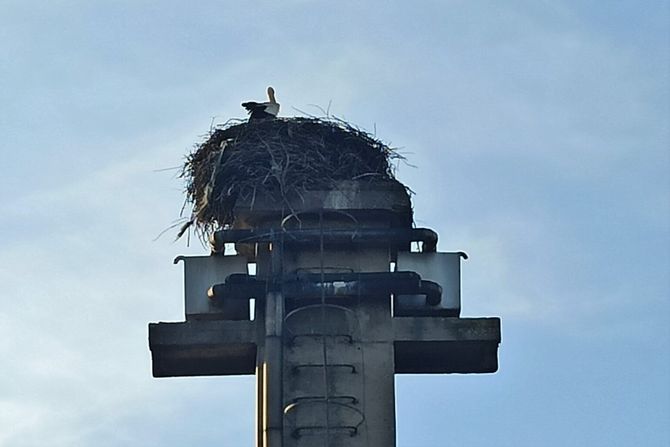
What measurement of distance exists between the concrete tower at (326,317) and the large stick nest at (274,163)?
0.16 metres

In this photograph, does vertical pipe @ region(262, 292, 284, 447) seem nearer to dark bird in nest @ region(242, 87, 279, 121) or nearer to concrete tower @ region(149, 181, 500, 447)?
concrete tower @ region(149, 181, 500, 447)

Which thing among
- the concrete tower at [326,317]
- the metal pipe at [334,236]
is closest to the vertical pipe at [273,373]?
the concrete tower at [326,317]

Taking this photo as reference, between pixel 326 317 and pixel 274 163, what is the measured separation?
156 cm

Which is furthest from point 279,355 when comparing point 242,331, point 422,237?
point 422,237

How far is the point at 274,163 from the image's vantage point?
19.5 m

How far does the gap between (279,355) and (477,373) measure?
1.79 metres

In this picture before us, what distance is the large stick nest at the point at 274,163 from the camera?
63.7ft

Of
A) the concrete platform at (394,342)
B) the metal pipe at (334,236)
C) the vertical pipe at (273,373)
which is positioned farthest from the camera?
the metal pipe at (334,236)

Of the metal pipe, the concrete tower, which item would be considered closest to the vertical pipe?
the concrete tower

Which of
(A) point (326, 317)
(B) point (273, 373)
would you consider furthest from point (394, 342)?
(B) point (273, 373)

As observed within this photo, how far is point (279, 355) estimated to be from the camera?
60.1ft

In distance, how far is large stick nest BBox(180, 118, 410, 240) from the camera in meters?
19.4

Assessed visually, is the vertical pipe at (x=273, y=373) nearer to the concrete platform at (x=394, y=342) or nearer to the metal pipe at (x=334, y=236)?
the concrete platform at (x=394, y=342)

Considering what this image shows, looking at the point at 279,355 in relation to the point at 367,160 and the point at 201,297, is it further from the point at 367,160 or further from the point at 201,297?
the point at 367,160
